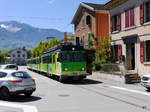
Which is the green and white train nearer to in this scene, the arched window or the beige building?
the beige building

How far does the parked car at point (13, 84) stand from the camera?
1502 cm

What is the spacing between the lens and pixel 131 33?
27641 millimetres

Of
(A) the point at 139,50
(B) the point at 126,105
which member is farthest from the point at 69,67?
(B) the point at 126,105

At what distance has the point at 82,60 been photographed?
25906 mm

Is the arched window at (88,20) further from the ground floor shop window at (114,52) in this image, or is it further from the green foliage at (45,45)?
the green foliage at (45,45)

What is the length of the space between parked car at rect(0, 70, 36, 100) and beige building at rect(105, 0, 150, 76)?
1203 centimetres

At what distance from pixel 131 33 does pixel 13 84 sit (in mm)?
15313

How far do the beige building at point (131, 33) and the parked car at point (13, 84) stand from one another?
12.0 metres

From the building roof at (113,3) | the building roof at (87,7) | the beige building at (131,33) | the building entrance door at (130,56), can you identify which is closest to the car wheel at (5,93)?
the beige building at (131,33)

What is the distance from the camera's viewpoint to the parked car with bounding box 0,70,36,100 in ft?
49.3

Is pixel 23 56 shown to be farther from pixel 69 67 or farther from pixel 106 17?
pixel 69 67

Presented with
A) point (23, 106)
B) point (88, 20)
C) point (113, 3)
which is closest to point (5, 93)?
point (23, 106)

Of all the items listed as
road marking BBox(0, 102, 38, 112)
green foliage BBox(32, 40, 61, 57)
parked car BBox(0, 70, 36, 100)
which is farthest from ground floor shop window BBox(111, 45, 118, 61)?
green foliage BBox(32, 40, 61, 57)

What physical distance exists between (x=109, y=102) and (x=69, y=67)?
38.6 ft
